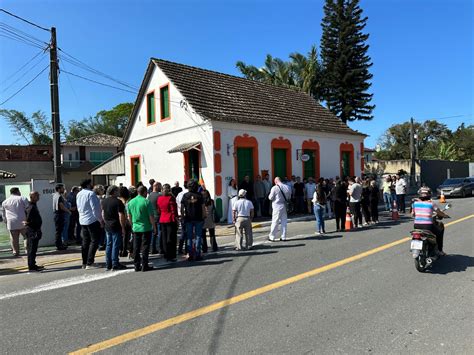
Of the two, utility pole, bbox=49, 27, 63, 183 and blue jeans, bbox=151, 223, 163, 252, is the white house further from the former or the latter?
blue jeans, bbox=151, 223, 163, 252

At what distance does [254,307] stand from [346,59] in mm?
37612

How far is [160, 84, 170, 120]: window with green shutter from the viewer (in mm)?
19770

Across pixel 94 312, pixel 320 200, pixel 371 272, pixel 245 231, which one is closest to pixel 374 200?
pixel 320 200

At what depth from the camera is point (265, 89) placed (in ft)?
79.0

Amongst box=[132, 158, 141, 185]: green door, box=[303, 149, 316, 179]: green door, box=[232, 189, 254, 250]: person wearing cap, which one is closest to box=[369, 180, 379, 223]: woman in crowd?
box=[232, 189, 254, 250]: person wearing cap

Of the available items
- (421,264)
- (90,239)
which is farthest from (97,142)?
(421,264)

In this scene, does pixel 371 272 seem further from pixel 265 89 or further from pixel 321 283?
pixel 265 89

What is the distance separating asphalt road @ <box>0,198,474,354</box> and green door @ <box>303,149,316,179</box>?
12.9 metres

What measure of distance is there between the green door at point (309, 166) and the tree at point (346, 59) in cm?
1943

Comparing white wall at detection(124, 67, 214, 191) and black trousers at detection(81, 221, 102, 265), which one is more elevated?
white wall at detection(124, 67, 214, 191)

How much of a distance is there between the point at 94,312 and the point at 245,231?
504cm

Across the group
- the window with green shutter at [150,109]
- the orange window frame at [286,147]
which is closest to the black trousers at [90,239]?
the orange window frame at [286,147]

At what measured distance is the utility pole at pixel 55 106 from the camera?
1373 cm

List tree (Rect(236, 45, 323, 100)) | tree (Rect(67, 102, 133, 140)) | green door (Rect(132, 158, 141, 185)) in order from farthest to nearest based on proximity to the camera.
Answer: tree (Rect(67, 102, 133, 140)), tree (Rect(236, 45, 323, 100)), green door (Rect(132, 158, 141, 185))
